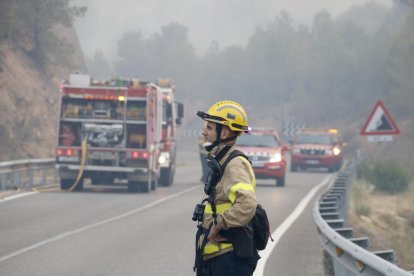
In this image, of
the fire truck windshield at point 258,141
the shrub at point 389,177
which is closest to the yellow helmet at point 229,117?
the fire truck windshield at point 258,141

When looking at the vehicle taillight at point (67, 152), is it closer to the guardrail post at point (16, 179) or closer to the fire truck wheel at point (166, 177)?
the guardrail post at point (16, 179)

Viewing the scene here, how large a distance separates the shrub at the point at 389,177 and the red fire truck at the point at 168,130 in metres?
6.71

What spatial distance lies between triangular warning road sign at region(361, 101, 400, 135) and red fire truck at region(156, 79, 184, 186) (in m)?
7.46

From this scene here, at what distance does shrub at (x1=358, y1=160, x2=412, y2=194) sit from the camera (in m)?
29.7

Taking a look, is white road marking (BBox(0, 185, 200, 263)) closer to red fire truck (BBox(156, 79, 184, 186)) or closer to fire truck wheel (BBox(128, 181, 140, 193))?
fire truck wheel (BBox(128, 181, 140, 193))

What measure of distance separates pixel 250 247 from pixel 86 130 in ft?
58.7

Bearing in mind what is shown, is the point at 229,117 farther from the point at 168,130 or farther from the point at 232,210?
the point at 168,130

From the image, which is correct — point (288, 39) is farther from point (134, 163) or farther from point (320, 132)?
point (134, 163)

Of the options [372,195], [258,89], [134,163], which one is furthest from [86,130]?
[258,89]

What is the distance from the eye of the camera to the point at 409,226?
2155 centimetres

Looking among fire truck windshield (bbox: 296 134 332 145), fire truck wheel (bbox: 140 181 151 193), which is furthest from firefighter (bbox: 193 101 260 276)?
fire truck windshield (bbox: 296 134 332 145)

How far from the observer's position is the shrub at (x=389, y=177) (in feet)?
97.4

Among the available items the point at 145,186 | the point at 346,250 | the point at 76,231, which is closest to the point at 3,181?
the point at 145,186

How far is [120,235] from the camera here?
1496 cm
